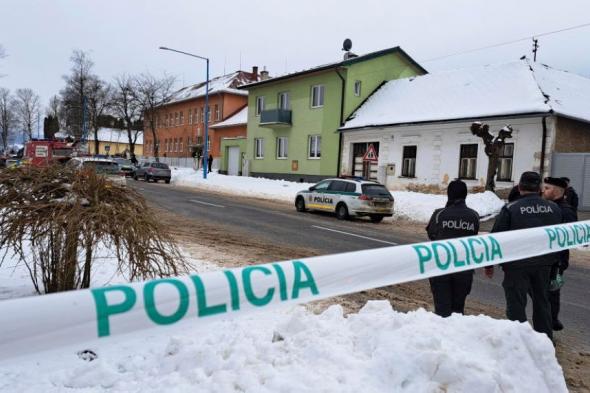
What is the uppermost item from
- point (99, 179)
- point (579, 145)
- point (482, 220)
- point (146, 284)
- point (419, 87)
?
point (419, 87)

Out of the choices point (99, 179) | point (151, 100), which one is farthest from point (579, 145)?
point (151, 100)

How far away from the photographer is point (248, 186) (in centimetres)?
2831

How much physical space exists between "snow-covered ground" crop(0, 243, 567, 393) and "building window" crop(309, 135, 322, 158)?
27401mm

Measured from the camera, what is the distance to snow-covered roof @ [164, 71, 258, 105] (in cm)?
4797

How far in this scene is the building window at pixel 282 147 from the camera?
33781 mm

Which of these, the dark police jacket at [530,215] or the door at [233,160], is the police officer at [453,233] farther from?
the door at [233,160]

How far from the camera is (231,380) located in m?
3.00

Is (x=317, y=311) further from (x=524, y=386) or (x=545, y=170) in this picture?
(x=545, y=170)

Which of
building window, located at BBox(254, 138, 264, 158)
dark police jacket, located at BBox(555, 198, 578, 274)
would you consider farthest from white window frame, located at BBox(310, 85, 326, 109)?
dark police jacket, located at BBox(555, 198, 578, 274)

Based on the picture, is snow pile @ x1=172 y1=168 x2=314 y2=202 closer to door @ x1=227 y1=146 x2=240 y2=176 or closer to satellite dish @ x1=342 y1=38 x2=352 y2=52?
door @ x1=227 y1=146 x2=240 y2=176

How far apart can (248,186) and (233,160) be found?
41.6 ft

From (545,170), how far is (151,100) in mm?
44741

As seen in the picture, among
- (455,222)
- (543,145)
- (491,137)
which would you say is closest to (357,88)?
(491,137)

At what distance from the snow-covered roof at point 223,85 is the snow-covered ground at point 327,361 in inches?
1763
